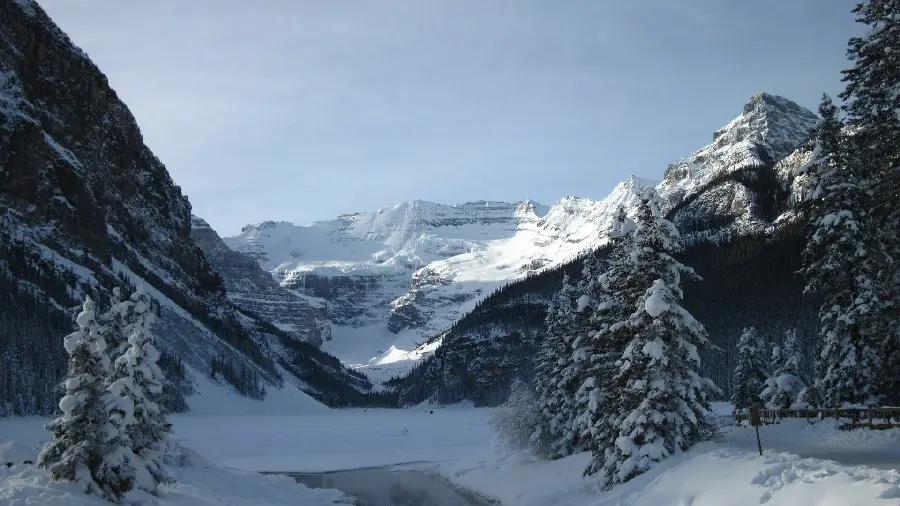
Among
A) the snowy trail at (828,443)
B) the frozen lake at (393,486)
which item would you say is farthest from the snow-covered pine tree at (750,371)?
the snowy trail at (828,443)

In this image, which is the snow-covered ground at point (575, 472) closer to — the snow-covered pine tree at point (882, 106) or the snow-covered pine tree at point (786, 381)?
the snow-covered pine tree at point (882, 106)

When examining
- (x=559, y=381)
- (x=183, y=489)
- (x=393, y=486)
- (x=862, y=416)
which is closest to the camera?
(x=862, y=416)

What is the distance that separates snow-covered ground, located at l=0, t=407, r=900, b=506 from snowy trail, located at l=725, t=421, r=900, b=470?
0.04 m

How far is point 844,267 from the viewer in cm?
2798

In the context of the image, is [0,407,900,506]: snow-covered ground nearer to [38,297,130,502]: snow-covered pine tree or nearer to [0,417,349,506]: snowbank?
[0,417,349,506]: snowbank

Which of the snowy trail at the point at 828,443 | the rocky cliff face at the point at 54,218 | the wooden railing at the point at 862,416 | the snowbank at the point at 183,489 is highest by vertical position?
the rocky cliff face at the point at 54,218

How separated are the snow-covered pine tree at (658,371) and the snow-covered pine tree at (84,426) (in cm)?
1916

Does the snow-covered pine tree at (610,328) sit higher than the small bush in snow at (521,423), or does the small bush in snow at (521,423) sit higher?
the snow-covered pine tree at (610,328)

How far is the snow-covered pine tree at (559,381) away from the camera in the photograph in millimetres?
44531

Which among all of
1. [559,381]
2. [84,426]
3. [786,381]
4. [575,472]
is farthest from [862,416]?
[84,426]

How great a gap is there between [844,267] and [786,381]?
2211 centimetres

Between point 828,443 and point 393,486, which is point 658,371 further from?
point 393,486

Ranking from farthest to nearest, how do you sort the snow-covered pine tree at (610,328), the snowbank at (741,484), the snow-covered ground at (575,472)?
1. the snow-covered pine tree at (610,328)
2. the snow-covered ground at (575,472)
3. the snowbank at (741,484)

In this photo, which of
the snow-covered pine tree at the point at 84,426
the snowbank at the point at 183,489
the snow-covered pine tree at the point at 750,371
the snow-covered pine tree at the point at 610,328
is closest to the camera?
the snowbank at the point at 183,489
